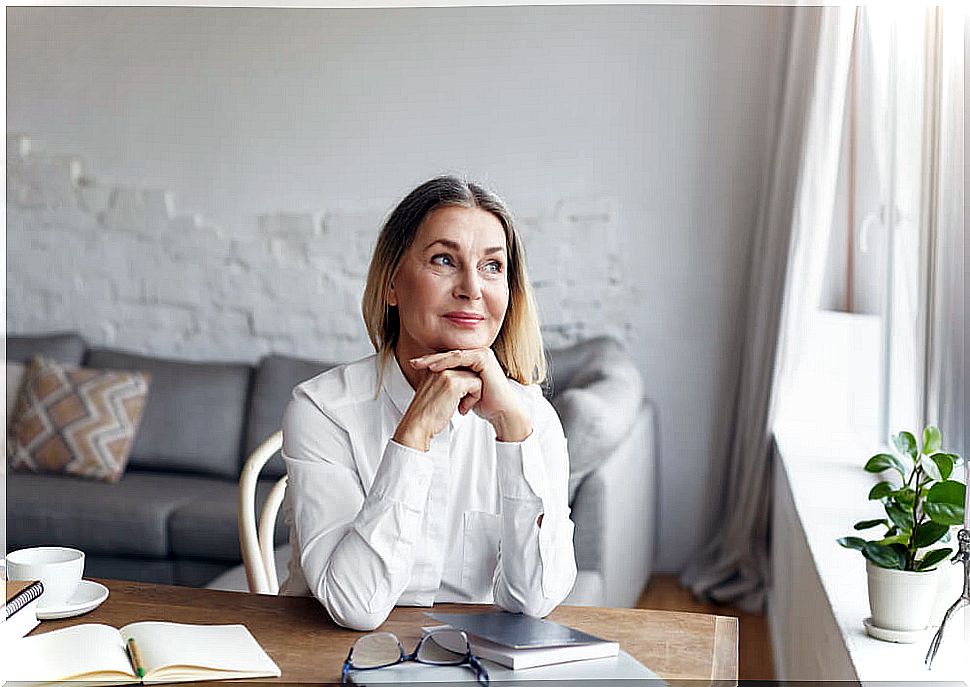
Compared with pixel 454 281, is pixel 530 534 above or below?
below

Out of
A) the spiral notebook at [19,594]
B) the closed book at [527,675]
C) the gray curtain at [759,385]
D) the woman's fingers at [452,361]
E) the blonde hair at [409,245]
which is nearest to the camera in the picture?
the closed book at [527,675]

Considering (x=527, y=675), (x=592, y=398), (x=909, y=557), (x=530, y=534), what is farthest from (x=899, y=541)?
(x=592, y=398)

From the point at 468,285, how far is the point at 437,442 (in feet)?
0.71

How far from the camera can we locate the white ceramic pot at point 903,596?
4.74 ft

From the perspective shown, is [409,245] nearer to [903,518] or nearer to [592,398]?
[903,518]

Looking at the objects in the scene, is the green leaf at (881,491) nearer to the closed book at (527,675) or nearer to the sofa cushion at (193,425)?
the closed book at (527,675)

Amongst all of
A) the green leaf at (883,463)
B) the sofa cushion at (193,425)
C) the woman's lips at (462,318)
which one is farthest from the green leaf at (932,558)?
the sofa cushion at (193,425)

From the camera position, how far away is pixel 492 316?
1.56m

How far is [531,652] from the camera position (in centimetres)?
118

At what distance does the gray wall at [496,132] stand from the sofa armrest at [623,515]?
0.83 ft

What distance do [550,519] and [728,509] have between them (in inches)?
99.4

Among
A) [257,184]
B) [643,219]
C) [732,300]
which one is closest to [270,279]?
[257,184]

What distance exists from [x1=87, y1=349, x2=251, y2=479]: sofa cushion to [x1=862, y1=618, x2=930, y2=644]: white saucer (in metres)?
2.71

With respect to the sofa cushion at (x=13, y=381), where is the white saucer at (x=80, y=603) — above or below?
below
